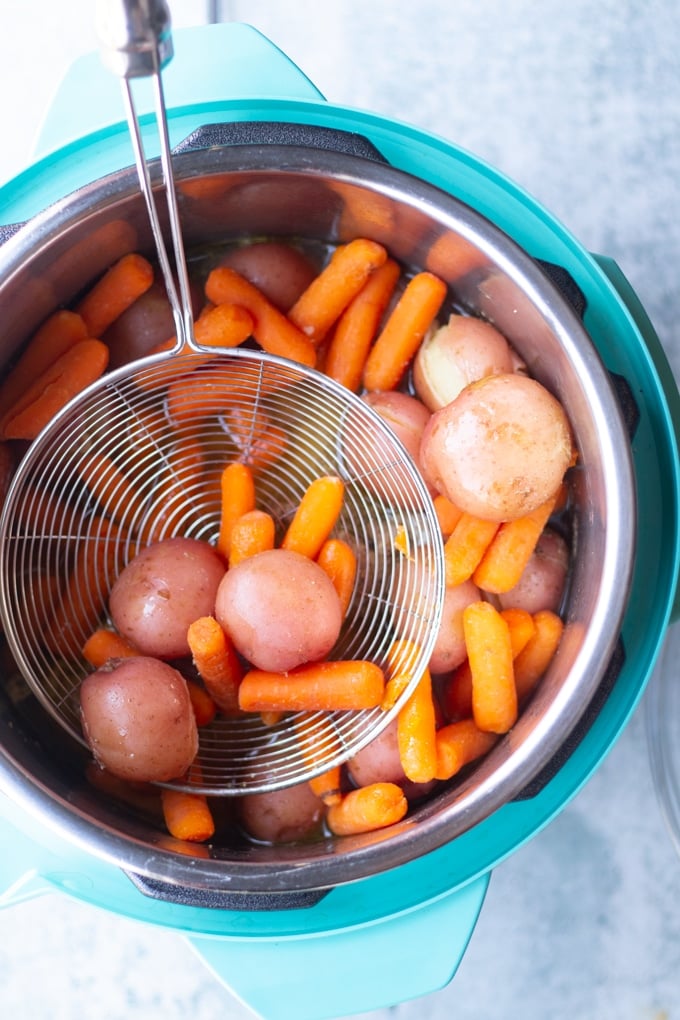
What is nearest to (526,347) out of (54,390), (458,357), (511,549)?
(458,357)

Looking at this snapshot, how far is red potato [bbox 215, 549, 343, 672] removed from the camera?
638 millimetres

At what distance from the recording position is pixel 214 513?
0.78m

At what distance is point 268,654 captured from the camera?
2.15 ft

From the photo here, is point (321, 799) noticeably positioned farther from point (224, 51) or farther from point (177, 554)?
point (224, 51)

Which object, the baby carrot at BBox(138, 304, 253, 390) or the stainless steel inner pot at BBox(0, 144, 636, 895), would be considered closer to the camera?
the stainless steel inner pot at BBox(0, 144, 636, 895)

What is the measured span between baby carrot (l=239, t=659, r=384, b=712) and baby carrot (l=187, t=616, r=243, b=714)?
15 mm

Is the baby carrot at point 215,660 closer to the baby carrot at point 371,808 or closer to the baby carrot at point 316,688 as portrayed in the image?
the baby carrot at point 316,688

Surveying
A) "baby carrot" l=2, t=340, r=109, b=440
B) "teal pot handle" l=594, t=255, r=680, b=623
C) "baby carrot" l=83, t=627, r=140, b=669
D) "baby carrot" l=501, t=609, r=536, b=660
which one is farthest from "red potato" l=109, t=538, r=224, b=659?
"teal pot handle" l=594, t=255, r=680, b=623

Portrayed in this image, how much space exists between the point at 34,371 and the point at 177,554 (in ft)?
0.62

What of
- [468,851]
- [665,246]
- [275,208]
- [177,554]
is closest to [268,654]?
[177,554]

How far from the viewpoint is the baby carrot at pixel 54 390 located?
2.25ft

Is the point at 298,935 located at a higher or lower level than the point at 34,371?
lower

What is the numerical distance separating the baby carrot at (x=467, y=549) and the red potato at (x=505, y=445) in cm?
3

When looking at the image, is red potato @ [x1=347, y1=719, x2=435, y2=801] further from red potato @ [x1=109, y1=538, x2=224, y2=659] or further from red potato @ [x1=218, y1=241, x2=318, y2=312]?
red potato @ [x1=218, y1=241, x2=318, y2=312]
